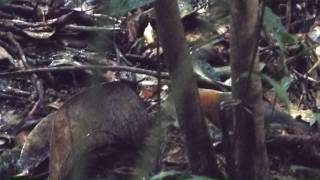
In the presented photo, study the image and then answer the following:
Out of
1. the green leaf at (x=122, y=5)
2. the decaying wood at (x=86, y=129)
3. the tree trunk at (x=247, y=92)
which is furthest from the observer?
the decaying wood at (x=86, y=129)

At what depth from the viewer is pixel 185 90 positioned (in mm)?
1763

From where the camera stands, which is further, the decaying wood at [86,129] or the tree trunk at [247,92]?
the decaying wood at [86,129]

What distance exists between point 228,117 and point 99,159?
21.9 inches

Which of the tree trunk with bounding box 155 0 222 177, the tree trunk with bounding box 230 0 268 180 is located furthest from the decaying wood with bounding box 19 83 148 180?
the tree trunk with bounding box 230 0 268 180

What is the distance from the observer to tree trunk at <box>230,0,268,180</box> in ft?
5.38

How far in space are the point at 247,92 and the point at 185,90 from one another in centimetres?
17

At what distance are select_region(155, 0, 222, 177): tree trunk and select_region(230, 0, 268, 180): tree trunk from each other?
94mm

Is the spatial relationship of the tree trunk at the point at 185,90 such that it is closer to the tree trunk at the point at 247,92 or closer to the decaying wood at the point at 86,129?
the tree trunk at the point at 247,92

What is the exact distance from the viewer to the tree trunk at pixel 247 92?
5.38 feet

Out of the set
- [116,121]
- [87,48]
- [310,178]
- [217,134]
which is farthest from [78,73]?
[310,178]

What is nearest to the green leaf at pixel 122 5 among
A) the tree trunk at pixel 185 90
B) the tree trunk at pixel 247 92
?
the tree trunk at pixel 185 90

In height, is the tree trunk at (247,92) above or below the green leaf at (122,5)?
below

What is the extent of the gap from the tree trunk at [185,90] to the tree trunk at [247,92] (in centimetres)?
9

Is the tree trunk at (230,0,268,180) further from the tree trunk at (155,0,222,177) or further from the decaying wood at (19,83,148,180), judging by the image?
the decaying wood at (19,83,148,180)
